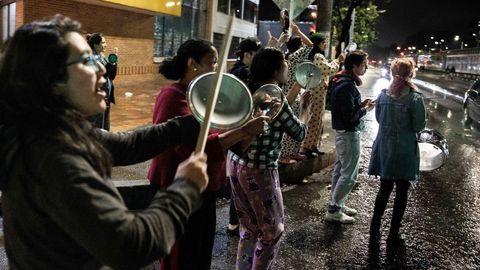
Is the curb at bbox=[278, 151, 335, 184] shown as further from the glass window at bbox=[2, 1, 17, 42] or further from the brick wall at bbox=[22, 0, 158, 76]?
the glass window at bbox=[2, 1, 17, 42]

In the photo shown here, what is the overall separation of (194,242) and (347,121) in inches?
104

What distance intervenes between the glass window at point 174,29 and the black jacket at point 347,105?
16.8 metres

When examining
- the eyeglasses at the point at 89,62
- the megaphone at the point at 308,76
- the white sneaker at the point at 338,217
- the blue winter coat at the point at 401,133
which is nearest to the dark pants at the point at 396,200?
the blue winter coat at the point at 401,133

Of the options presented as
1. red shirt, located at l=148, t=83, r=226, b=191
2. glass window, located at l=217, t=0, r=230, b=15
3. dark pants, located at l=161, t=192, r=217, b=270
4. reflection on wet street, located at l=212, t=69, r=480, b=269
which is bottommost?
reflection on wet street, located at l=212, t=69, r=480, b=269

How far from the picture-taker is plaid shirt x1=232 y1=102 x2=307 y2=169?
328cm

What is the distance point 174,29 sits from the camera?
22.8 meters

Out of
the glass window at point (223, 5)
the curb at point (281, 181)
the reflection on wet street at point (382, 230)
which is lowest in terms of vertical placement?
the reflection on wet street at point (382, 230)

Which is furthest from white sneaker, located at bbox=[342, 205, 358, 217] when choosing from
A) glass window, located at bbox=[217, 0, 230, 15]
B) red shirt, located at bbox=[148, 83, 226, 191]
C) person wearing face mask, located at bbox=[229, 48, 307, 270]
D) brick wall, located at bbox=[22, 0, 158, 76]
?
glass window, located at bbox=[217, 0, 230, 15]

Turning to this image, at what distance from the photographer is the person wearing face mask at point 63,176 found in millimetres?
1319

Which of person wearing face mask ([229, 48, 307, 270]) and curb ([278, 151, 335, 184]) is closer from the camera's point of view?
person wearing face mask ([229, 48, 307, 270])

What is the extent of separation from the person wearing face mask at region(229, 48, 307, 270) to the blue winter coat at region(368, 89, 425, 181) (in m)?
1.65

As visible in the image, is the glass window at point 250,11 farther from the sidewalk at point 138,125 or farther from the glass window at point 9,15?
the glass window at point 9,15

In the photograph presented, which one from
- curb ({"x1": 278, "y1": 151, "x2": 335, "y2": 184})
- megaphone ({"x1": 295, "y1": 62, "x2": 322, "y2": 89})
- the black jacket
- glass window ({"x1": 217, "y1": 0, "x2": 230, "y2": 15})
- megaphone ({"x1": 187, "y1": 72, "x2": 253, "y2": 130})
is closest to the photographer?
megaphone ({"x1": 187, "y1": 72, "x2": 253, "y2": 130})

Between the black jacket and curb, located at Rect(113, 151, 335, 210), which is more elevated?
the black jacket
